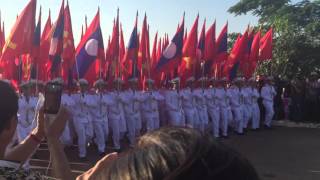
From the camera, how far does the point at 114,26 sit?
10.9 metres

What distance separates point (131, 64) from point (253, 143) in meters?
3.12

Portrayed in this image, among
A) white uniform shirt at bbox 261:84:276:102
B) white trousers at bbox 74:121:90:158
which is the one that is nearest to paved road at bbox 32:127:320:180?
white trousers at bbox 74:121:90:158

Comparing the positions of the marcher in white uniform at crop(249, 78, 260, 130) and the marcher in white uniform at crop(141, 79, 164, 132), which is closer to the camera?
the marcher in white uniform at crop(141, 79, 164, 132)

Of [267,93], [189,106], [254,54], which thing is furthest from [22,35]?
[267,93]

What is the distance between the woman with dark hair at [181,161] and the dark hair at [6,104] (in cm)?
113

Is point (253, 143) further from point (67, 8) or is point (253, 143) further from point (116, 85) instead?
point (67, 8)

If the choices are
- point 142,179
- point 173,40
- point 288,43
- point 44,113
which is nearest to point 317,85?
point 288,43

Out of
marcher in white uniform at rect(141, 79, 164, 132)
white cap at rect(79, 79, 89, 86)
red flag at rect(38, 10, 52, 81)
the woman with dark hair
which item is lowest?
marcher in white uniform at rect(141, 79, 164, 132)

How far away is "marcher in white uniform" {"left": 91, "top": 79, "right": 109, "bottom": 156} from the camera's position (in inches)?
369

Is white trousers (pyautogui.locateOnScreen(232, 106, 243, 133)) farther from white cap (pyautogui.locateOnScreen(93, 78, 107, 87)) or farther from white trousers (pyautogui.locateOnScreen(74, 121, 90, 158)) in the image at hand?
white trousers (pyautogui.locateOnScreen(74, 121, 90, 158))

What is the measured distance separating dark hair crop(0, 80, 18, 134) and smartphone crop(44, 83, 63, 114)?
0.66ft

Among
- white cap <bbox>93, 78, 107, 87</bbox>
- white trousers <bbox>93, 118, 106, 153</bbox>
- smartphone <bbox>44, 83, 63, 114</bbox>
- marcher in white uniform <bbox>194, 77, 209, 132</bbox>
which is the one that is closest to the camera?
smartphone <bbox>44, 83, 63, 114</bbox>

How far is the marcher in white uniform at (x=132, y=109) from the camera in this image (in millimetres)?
10295

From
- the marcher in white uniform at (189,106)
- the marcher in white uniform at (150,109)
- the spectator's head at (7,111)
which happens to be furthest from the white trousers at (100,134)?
the spectator's head at (7,111)
